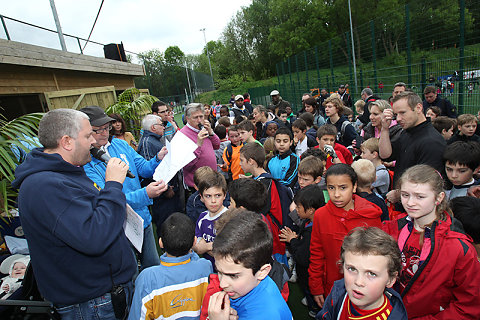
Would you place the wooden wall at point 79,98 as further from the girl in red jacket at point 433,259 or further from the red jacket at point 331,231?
the girl in red jacket at point 433,259

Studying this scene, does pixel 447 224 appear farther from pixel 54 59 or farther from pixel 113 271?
pixel 54 59

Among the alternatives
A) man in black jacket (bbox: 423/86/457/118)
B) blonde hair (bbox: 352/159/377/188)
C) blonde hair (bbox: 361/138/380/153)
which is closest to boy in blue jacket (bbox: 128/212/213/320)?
blonde hair (bbox: 352/159/377/188)

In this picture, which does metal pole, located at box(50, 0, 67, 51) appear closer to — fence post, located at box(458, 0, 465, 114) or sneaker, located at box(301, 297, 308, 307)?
sneaker, located at box(301, 297, 308, 307)

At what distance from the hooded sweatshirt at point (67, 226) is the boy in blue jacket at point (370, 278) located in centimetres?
141

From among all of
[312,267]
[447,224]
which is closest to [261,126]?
[312,267]

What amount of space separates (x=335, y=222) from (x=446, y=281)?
2.63ft

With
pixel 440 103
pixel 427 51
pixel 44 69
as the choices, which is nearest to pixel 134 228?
pixel 44 69

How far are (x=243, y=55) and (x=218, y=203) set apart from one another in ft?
167

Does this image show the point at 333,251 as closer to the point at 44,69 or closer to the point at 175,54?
the point at 44,69

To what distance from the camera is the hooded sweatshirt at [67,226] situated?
1578 mm

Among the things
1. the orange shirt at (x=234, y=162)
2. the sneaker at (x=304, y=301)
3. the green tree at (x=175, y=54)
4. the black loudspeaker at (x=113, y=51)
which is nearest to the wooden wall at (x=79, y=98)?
the black loudspeaker at (x=113, y=51)

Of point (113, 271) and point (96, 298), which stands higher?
point (113, 271)

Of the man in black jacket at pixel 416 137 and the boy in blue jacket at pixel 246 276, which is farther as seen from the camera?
the man in black jacket at pixel 416 137

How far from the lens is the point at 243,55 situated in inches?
1955
